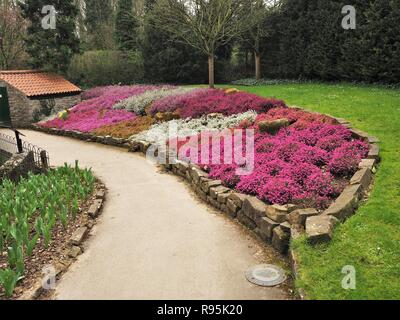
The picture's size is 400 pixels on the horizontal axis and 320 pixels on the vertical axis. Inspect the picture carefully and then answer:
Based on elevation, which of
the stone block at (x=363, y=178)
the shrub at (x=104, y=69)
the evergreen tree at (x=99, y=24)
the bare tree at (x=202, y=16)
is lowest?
the stone block at (x=363, y=178)

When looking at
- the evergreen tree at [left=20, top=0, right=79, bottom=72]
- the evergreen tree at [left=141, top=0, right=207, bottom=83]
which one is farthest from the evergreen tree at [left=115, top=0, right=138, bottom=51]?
the evergreen tree at [left=20, top=0, right=79, bottom=72]

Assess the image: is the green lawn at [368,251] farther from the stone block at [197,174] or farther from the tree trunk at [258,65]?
the tree trunk at [258,65]

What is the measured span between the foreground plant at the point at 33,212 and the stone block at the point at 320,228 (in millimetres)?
4807

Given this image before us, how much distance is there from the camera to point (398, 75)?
21.8 metres

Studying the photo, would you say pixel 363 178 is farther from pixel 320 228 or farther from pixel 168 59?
pixel 168 59

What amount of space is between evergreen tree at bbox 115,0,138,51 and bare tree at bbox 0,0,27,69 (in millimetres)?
8187

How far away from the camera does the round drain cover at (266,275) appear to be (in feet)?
20.4

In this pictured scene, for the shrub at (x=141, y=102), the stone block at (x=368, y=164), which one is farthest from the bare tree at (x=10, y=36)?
the stone block at (x=368, y=164)

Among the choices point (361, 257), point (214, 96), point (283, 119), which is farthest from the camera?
point (214, 96)

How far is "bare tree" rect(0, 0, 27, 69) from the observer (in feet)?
105

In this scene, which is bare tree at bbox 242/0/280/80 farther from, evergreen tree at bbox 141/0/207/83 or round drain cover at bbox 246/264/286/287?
round drain cover at bbox 246/264/286/287

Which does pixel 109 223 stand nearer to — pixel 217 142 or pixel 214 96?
pixel 217 142
